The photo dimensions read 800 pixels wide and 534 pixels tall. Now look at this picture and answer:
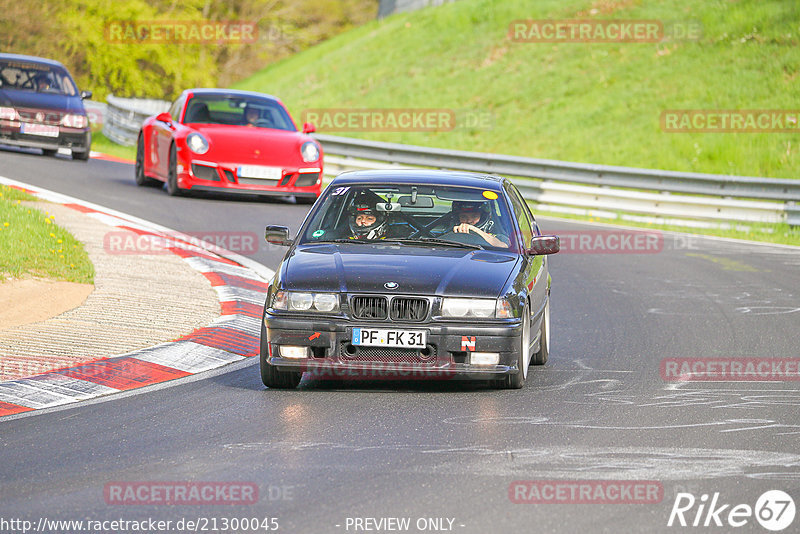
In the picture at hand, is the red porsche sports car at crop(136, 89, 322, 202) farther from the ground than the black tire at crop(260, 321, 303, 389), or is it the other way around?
the red porsche sports car at crop(136, 89, 322, 202)

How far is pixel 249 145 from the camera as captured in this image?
18.3 meters

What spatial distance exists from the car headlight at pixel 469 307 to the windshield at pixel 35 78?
678 inches

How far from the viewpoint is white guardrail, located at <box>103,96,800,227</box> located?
21.4 m

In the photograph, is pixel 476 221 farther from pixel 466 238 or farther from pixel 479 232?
pixel 466 238

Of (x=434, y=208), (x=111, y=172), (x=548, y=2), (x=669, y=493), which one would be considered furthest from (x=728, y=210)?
(x=548, y=2)

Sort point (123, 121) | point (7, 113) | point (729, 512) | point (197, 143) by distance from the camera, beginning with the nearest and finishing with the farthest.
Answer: point (729, 512) < point (197, 143) < point (7, 113) < point (123, 121)

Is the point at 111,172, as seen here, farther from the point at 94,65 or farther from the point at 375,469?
the point at 94,65

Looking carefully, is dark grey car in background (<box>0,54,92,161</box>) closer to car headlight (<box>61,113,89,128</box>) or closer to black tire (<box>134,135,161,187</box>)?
car headlight (<box>61,113,89,128</box>)

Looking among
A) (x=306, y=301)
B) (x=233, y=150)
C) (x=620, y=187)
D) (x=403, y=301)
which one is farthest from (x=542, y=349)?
(x=620, y=187)

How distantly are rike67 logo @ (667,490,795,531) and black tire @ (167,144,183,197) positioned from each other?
13912 mm

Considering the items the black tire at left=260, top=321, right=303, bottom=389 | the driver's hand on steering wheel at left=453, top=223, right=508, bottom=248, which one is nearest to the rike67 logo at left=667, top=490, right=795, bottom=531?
the black tire at left=260, top=321, right=303, bottom=389

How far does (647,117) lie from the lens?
1276 inches

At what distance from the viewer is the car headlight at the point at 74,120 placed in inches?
899

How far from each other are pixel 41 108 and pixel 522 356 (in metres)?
16.5
